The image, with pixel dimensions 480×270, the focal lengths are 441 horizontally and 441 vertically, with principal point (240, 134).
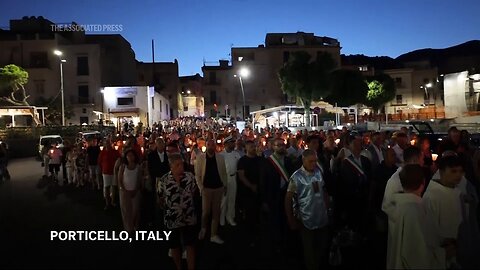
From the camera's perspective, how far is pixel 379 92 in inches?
2392

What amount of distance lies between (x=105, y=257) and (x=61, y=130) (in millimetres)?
32103

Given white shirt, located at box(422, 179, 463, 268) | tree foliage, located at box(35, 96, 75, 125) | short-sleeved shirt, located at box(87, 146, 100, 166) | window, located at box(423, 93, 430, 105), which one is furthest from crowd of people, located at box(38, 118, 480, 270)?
window, located at box(423, 93, 430, 105)

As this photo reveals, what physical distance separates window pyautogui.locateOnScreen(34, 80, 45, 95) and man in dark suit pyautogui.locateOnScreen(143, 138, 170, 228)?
152 ft

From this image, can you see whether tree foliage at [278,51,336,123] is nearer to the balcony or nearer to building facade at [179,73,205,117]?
the balcony

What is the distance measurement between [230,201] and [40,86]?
47193 millimetres

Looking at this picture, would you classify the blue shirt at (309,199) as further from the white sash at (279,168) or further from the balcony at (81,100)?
the balcony at (81,100)

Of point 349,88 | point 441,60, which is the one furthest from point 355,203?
point 441,60

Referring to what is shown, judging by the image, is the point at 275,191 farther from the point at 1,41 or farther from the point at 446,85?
the point at 1,41

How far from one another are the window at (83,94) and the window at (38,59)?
466 cm

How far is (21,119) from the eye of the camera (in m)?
46.7

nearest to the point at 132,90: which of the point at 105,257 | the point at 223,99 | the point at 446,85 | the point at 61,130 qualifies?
the point at 61,130

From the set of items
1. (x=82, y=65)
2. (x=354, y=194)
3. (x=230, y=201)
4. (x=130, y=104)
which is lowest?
(x=230, y=201)

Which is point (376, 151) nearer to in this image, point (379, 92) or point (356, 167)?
point (356, 167)

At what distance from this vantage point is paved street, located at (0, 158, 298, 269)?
6621 millimetres
